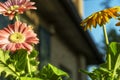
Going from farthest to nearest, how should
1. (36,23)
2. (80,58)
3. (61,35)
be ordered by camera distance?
(80,58)
(61,35)
(36,23)

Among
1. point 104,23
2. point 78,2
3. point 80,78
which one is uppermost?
point 78,2

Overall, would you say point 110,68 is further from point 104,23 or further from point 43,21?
point 43,21

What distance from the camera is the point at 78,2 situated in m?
15.0

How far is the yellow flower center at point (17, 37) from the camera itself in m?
1.81

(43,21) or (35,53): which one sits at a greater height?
(43,21)

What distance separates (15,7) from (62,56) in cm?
800

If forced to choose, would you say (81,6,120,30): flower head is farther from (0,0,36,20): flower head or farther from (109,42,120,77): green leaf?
(0,0,36,20): flower head

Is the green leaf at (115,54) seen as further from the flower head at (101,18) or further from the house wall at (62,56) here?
the house wall at (62,56)

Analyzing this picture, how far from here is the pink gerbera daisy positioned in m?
1.79

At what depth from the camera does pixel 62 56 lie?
9.89 m

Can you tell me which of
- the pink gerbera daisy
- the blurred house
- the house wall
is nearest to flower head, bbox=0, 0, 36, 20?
the pink gerbera daisy

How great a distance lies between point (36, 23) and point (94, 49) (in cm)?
514

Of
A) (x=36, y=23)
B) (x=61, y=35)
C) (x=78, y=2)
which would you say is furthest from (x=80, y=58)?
(x=36, y=23)

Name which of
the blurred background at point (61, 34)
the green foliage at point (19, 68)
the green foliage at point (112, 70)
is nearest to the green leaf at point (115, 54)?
the green foliage at point (112, 70)
